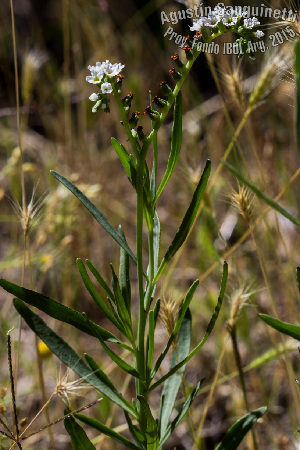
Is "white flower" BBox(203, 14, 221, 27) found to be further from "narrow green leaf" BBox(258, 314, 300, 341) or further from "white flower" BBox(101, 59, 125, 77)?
"narrow green leaf" BBox(258, 314, 300, 341)

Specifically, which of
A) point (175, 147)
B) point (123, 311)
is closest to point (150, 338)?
point (123, 311)

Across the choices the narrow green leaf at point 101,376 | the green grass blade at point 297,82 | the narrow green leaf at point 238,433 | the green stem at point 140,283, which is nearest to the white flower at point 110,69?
the green stem at point 140,283

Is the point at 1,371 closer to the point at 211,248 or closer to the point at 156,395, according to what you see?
the point at 156,395

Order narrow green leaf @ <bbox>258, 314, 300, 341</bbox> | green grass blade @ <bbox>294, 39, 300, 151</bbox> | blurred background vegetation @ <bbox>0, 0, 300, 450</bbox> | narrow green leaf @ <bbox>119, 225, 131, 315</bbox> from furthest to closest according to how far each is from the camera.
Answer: blurred background vegetation @ <bbox>0, 0, 300, 450</bbox> < narrow green leaf @ <bbox>119, 225, 131, 315</bbox> < narrow green leaf @ <bbox>258, 314, 300, 341</bbox> < green grass blade @ <bbox>294, 39, 300, 151</bbox>

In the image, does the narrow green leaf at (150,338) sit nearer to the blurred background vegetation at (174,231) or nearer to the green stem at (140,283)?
the green stem at (140,283)

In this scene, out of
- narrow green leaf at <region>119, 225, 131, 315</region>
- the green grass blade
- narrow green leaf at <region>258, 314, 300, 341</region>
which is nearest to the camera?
the green grass blade

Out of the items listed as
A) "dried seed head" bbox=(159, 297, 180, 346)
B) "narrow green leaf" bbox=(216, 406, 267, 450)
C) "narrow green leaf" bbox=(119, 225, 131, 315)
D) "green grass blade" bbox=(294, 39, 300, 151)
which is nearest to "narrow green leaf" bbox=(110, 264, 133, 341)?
"narrow green leaf" bbox=(119, 225, 131, 315)
